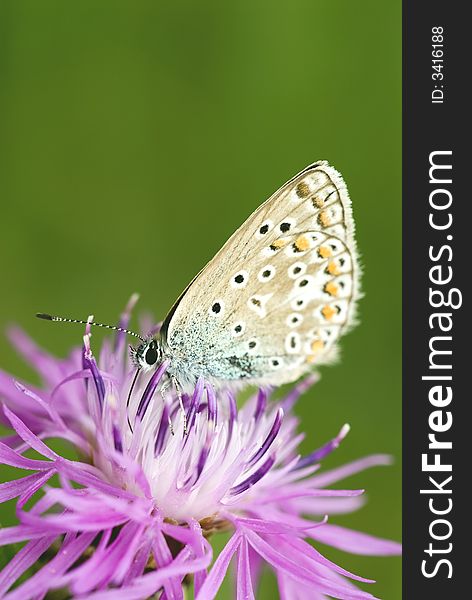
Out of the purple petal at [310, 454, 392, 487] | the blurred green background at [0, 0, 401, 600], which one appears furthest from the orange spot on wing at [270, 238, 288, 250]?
the blurred green background at [0, 0, 401, 600]

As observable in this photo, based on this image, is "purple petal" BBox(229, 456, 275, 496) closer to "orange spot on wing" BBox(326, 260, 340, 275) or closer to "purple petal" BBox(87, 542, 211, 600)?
"purple petal" BBox(87, 542, 211, 600)

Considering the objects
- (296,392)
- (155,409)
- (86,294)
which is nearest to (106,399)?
(155,409)

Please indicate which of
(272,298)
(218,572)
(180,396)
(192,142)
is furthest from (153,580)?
(192,142)

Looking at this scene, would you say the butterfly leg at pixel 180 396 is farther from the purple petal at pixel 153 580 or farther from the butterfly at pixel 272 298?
the purple petal at pixel 153 580

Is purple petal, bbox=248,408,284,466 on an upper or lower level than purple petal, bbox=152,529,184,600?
upper

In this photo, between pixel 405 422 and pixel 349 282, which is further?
pixel 405 422

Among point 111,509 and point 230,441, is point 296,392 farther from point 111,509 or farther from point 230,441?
point 111,509

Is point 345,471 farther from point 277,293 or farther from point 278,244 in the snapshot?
point 278,244

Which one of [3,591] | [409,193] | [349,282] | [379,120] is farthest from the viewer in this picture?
[379,120]
